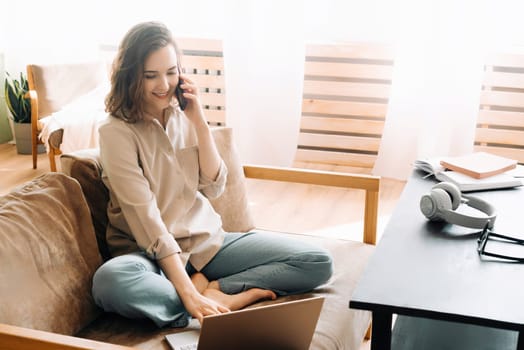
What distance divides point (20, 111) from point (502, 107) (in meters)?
2.91

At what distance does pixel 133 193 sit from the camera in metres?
1.66

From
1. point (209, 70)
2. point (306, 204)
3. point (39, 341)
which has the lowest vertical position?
point (306, 204)

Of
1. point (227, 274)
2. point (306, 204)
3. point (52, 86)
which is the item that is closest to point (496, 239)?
point (227, 274)

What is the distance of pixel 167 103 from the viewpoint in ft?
5.89

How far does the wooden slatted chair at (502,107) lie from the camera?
Answer: 3648mm

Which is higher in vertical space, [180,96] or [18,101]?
[180,96]

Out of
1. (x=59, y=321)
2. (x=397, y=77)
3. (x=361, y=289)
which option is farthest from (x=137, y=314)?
(x=397, y=77)

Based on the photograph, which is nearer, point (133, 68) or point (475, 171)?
point (133, 68)

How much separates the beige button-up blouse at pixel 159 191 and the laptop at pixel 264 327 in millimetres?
343

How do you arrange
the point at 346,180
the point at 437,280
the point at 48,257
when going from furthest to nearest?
the point at 346,180, the point at 48,257, the point at 437,280

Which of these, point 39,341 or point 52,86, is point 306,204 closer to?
point 52,86

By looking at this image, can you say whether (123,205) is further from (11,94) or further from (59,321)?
(11,94)

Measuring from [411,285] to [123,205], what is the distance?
739 mm

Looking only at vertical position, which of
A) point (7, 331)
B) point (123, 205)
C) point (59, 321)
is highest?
point (123, 205)
